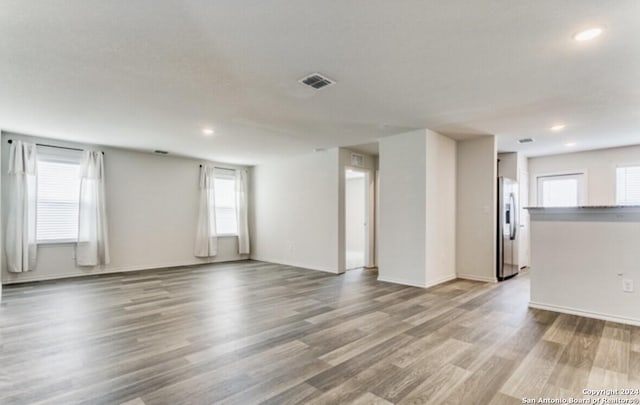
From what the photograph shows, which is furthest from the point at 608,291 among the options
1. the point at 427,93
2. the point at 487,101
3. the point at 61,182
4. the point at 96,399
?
the point at 61,182

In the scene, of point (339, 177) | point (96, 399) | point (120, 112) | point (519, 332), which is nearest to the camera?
point (96, 399)

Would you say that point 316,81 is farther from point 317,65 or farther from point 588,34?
point 588,34

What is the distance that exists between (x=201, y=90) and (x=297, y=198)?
392 cm

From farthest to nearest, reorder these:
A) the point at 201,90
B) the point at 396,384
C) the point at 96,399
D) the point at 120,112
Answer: the point at 120,112, the point at 201,90, the point at 396,384, the point at 96,399

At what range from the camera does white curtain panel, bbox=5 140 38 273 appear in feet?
16.7

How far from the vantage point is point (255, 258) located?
816 centimetres

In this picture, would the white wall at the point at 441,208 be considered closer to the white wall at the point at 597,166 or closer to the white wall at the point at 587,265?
the white wall at the point at 587,265

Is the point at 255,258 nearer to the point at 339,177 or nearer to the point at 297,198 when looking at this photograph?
the point at 297,198

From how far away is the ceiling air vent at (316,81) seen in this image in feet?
9.65

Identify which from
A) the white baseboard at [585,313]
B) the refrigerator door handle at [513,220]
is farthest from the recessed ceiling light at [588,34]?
the refrigerator door handle at [513,220]

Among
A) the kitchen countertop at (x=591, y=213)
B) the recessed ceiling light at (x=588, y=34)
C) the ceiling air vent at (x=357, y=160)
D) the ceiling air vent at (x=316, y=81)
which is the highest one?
the recessed ceiling light at (x=588, y=34)

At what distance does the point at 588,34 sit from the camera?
224 centimetres

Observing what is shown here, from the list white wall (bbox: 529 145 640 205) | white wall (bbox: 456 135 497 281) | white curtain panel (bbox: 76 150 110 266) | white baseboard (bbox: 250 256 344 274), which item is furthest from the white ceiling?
white baseboard (bbox: 250 256 344 274)

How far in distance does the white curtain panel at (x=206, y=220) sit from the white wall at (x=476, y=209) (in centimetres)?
528
